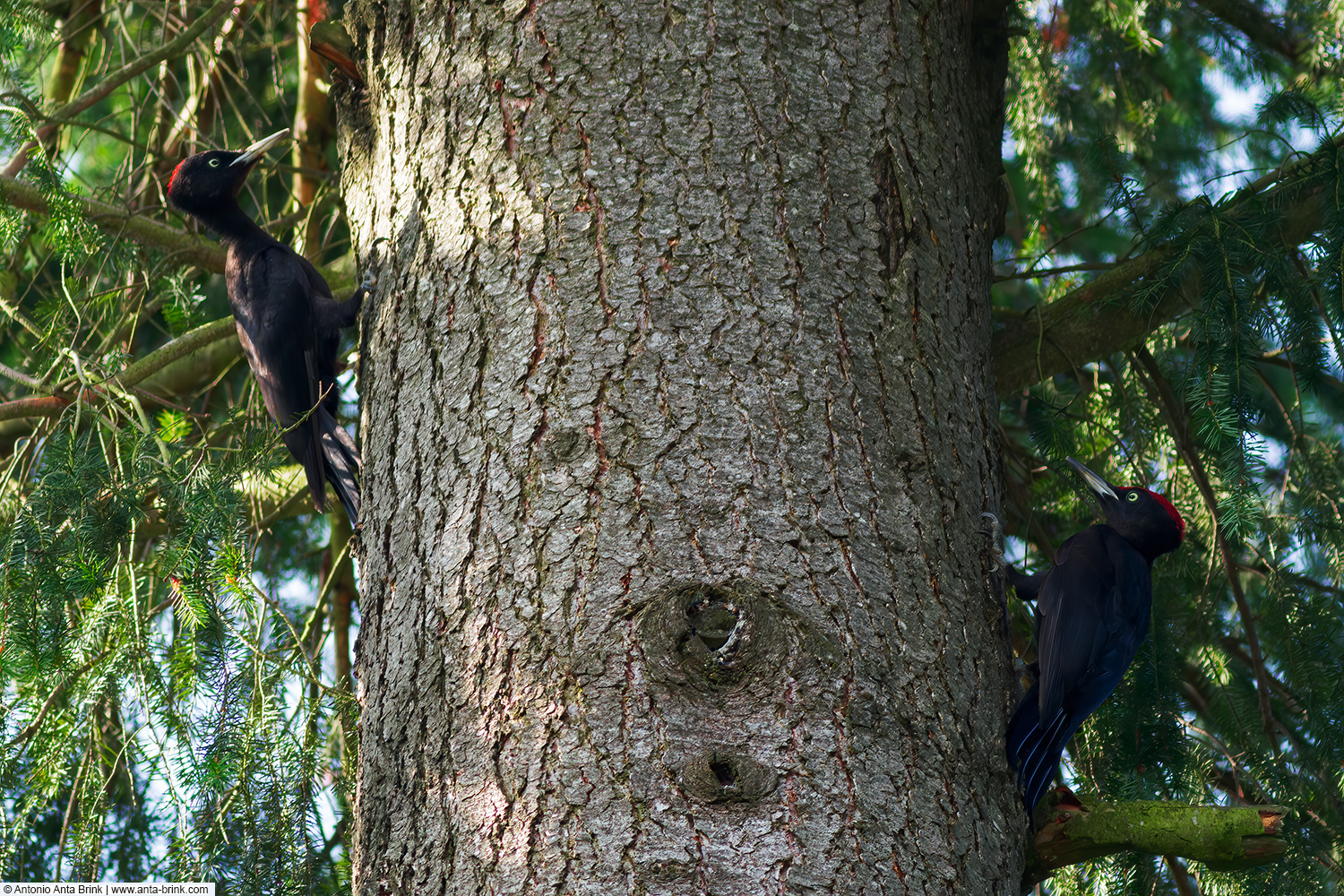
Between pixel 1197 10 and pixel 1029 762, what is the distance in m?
2.70

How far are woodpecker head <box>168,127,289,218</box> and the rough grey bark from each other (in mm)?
1589

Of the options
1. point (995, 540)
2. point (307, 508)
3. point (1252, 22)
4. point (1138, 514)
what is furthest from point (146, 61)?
point (1252, 22)

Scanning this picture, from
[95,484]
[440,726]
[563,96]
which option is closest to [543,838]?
[440,726]

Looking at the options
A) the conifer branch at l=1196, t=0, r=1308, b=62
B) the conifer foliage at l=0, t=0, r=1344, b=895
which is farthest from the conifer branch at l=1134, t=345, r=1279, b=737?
the conifer branch at l=1196, t=0, r=1308, b=62

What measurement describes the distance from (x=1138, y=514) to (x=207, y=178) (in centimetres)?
303

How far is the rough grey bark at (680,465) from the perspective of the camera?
1.58 meters

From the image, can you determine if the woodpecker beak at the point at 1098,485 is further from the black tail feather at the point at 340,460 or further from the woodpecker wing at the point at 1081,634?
the black tail feather at the point at 340,460

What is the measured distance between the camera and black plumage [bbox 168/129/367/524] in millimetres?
3135

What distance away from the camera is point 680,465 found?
1.74 meters

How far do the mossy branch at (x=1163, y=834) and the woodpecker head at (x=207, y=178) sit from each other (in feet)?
9.72

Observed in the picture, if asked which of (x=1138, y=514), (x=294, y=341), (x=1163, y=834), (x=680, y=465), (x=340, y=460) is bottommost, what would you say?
(x=1163, y=834)

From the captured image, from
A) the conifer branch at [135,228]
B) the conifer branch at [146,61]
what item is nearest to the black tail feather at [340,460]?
the conifer branch at [135,228]

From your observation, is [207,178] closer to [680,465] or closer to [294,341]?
[294,341]

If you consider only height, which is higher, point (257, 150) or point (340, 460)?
point (257, 150)
